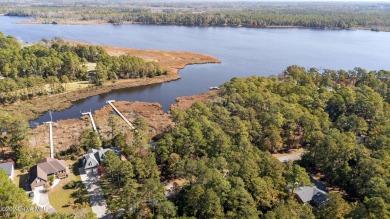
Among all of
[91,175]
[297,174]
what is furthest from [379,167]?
[91,175]

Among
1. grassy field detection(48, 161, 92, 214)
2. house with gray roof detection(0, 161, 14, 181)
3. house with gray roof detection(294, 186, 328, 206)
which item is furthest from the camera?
house with gray roof detection(0, 161, 14, 181)

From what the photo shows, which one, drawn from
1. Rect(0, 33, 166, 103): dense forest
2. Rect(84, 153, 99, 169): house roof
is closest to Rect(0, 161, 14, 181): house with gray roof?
Rect(84, 153, 99, 169): house roof

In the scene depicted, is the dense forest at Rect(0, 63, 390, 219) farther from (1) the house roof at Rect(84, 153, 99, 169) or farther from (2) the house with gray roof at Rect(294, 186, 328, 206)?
(1) the house roof at Rect(84, 153, 99, 169)

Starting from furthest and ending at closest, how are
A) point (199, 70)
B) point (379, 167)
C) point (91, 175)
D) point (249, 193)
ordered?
1. point (199, 70)
2. point (91, 175)
3. point (379, 167)
4. point (249, 193)

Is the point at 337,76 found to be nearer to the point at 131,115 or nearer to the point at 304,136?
the point at 304,136

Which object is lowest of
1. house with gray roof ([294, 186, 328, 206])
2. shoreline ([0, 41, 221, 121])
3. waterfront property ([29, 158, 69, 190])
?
house with gray roof ([294, 186, 328, 206])

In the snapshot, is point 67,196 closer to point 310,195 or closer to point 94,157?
point 94,157

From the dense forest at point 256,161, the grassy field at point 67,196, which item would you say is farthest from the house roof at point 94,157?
the grassy field at point 67,196
